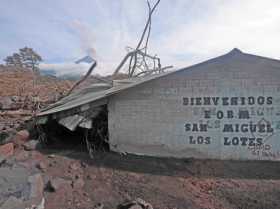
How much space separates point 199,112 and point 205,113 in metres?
0.18

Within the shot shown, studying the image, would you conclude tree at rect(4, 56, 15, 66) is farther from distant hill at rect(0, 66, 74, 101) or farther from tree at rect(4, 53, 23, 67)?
distant hill at rect(0, 66, 74, 101)

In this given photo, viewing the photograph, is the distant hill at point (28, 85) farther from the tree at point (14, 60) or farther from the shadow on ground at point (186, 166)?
the tree at point (14, 60)

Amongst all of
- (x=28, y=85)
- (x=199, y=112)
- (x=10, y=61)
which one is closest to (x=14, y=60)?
(x=10, y=61)

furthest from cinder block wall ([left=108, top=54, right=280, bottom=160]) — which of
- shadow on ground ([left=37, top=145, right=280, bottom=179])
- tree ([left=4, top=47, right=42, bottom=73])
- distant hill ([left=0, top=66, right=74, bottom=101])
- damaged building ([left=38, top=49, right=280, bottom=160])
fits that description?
tree ([left=4, top=47, right=42, bottom=73])

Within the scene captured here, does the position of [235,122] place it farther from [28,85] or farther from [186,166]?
[28,85]

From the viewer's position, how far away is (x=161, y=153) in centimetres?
909

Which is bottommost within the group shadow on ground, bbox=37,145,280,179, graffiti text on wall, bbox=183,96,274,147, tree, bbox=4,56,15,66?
shadow on ground, bbox=37,145,280,179

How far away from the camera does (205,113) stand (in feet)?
28.9

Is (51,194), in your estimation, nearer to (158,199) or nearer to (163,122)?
(158,199)

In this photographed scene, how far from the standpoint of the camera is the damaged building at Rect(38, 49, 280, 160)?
8516 millimetres

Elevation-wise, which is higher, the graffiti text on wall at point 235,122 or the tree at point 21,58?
the tree at point 21,58

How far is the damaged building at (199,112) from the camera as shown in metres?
8.52

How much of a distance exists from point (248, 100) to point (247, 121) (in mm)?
602

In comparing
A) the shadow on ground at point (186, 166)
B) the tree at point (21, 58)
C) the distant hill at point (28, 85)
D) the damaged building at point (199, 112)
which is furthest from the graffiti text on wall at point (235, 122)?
the tree at point (21, 58)
